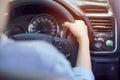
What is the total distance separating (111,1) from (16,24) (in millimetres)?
777

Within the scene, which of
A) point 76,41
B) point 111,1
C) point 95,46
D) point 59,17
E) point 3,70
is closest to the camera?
Result: point 3,70

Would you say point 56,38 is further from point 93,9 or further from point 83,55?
point 93,9

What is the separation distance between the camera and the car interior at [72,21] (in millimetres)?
2391

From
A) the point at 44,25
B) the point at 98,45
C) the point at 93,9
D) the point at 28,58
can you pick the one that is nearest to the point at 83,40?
the point at 44,25

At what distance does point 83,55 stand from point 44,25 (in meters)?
0.48

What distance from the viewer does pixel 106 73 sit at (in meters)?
2.92

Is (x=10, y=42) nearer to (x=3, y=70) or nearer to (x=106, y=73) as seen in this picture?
(x=3, y=70)

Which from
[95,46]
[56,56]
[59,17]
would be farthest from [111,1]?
[56,56]

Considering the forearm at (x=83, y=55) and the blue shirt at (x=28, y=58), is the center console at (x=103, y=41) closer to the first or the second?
the forearm at (x=83, y=55)

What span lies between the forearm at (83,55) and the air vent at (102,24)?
21.7 inches

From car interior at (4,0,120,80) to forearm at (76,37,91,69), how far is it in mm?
75

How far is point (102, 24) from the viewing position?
114 inches

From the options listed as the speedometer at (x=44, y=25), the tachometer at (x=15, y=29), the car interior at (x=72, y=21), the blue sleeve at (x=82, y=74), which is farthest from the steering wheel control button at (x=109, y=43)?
the blue sleeve at (x=82, y=74)

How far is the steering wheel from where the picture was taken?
88.0 inches
